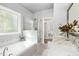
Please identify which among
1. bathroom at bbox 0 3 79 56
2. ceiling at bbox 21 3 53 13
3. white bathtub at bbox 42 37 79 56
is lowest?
white bathtub at bbox 42 37 79 56

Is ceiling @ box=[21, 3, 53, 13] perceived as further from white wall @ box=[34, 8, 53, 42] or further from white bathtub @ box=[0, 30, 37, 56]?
white bathtub @ box=[0, 30, 37, 56]

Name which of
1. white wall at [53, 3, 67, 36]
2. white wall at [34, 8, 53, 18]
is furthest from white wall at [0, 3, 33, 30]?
white wall at [53, 3, 67, 36]

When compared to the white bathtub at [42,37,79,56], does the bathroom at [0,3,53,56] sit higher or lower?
higher

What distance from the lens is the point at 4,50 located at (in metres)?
1.50

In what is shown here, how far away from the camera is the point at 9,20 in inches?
65.0

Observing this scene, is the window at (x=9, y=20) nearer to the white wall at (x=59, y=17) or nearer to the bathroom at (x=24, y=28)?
the bathroom at (x=24, y=28)

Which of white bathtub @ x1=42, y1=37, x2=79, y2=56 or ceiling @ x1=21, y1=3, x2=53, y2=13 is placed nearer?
A: white bathtub @ x1=42, y1=37, x2=79, y2=56

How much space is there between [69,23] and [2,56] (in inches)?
44.7

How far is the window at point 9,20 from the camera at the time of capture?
1566 mm


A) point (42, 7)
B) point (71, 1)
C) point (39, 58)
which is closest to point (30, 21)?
point (42, 7)

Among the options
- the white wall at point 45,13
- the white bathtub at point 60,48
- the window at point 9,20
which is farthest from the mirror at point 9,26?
the white bathtub at point 60,48

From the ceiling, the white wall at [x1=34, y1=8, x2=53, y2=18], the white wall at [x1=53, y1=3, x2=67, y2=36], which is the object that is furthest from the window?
the white wall at [x1=53, y1=3, x2=67, y2=36]

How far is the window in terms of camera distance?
61.7 inches

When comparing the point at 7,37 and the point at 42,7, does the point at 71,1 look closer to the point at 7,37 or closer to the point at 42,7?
the point at 42,7
